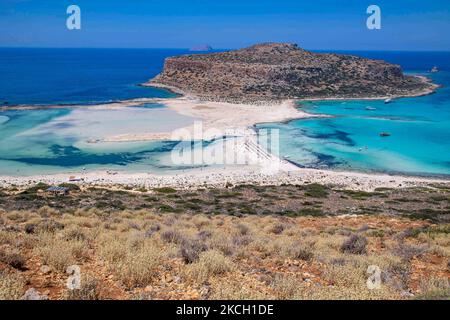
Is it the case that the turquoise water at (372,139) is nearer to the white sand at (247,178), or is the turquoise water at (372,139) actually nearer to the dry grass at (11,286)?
the white sand at (247,178)

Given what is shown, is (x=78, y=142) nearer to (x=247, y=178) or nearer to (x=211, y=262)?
(x=247, y=178)

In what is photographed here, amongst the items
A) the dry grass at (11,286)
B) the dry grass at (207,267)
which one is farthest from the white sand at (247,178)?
the dry grass at (11,286)

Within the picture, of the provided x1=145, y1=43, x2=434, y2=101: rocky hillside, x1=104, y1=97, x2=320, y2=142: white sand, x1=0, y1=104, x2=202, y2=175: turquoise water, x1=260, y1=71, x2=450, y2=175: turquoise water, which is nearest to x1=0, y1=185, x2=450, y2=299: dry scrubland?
x1=0, y1=104, x2=202, y2=175: turquoise water

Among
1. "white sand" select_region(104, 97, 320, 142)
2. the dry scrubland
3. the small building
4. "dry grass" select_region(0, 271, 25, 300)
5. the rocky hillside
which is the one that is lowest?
the small building

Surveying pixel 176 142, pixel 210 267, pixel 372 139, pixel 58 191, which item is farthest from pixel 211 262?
pixel 372 139

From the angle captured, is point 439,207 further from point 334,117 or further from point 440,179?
point 334,117

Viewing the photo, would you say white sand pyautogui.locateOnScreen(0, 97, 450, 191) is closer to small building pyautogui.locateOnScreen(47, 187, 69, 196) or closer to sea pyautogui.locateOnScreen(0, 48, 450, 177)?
sea pyautogui.locateOnScreen(0, 48, 450, 177)
